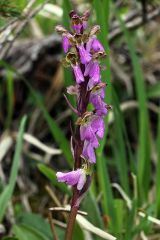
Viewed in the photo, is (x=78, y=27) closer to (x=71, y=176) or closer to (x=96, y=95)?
(x=96, y=95)

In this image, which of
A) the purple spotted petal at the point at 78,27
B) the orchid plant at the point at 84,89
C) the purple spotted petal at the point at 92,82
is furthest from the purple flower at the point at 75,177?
the purple spotted petal at the point at 78,27

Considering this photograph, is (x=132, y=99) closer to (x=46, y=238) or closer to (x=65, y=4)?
(x=65, y=4)

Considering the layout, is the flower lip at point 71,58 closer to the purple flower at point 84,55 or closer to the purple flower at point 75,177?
the purple flower at point 84,55

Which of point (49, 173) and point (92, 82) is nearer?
point (92, 82)

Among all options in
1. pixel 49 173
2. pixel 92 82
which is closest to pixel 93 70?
pixel 92 82

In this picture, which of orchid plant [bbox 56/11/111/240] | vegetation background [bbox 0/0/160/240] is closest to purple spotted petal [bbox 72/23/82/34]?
orchid plant [bbox 56/11/111/240]

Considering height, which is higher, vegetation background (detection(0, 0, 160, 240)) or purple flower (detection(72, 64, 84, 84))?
purple flower (detection(72, 64, 84, 84))

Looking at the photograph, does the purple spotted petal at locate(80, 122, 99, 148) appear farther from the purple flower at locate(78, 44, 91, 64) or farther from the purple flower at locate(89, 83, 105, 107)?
the purple flower at locate(78, 44, 91, 64)

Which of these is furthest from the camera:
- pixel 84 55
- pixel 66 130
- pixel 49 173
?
pixel 66 130
